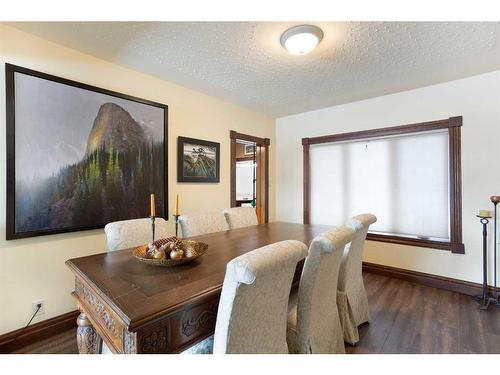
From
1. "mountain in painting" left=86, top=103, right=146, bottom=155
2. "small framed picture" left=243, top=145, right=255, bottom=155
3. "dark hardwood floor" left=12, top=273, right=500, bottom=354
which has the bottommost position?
"dark hardwood floor" left=12, top=273, right=500, bottom=354

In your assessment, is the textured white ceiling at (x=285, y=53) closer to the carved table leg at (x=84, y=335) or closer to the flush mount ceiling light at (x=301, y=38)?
the flush mount ceiling light at (x=301, y=38)

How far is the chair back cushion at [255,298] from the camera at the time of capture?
33.9 inches

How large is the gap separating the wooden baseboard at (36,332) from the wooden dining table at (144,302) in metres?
1.06

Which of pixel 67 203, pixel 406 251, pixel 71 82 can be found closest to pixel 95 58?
pixel 71 82

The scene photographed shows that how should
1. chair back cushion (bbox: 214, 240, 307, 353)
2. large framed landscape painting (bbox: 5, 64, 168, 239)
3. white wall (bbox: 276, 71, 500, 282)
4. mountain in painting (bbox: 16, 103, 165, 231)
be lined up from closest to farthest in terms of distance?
chair back cushion (bbox: 214, 240, 307, 353), large framed landscape painting (bbox: 5, 64, 168, 239), mountain in painting (bbox: 16, 103, 165, 231), white wall (bbox: 276, 71, 500, 282)

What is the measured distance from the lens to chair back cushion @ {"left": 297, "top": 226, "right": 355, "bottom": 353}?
3.93ft

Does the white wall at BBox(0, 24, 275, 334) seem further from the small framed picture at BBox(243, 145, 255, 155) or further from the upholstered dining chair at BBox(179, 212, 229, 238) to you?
the small framed picture at BBox(243, 145, 255, 155)

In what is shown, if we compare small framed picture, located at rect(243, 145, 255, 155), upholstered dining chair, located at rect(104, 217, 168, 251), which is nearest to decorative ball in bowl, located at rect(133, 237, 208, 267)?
upholstered dining chair, located at rect(104, 217, 168, 251)

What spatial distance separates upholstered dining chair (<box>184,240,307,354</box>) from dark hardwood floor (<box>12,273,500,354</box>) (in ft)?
3.84

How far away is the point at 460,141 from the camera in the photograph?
9.05 feet

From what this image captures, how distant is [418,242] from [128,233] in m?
3.32

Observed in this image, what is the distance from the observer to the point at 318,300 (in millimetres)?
1340
